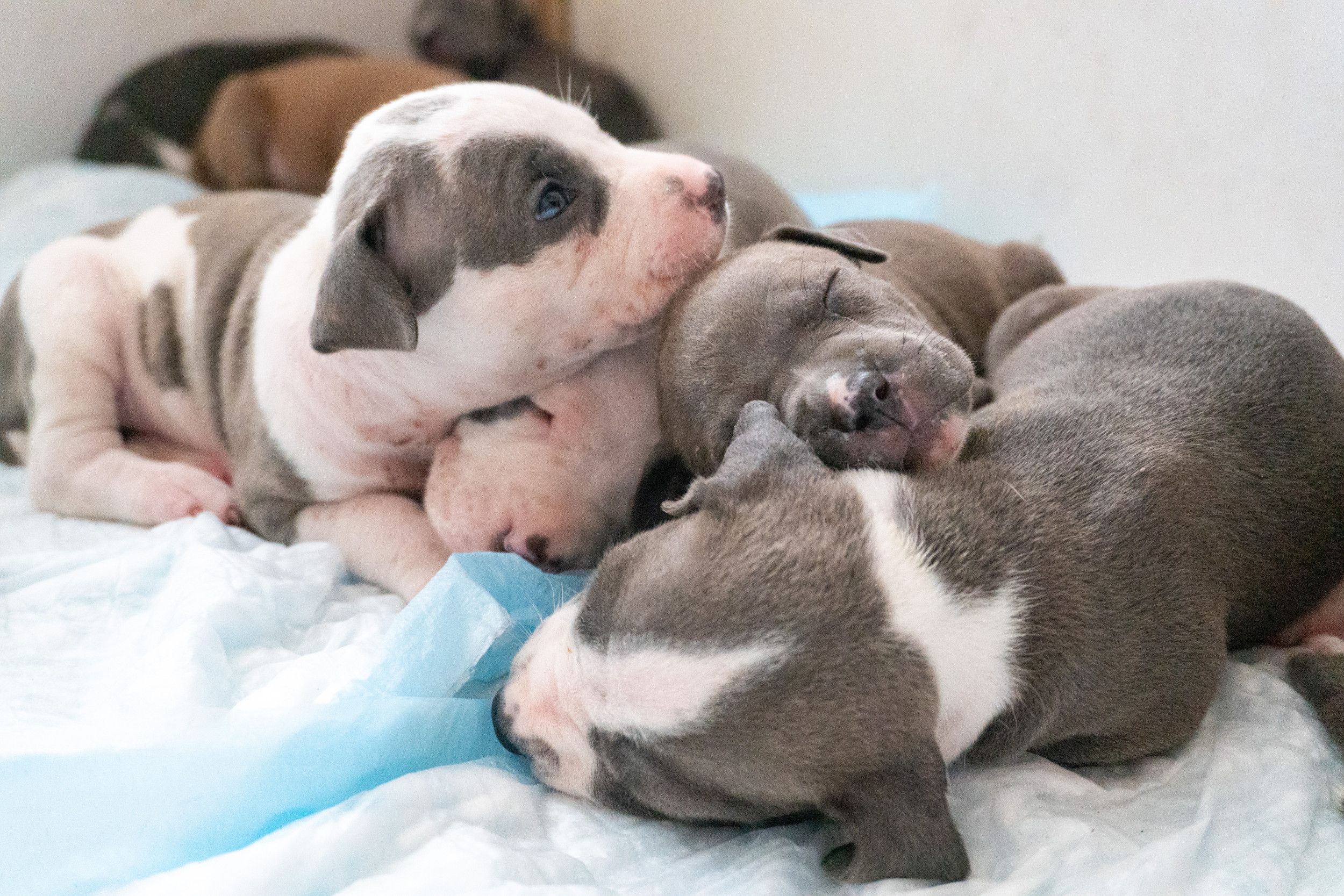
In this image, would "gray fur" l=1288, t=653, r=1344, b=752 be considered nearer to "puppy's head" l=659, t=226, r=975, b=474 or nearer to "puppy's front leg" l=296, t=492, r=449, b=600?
"puppy's head" l=659, t=226, r=975, b=474

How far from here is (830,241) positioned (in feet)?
9.38

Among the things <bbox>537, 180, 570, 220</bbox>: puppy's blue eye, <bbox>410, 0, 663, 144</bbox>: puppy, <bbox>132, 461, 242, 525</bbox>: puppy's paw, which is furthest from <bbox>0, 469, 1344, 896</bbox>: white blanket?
<bbox>410, 0, 663, 144</bbox>: puppy

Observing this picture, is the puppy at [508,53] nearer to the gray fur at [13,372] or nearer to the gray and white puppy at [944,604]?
the gray fur at [13,372]

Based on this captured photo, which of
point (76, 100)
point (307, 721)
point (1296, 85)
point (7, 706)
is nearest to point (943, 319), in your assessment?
point (1296, 85)

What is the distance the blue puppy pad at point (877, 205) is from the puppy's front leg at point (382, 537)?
8.26 ft

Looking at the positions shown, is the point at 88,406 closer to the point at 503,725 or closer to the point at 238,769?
the point at 238,769

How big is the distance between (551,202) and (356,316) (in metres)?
0.55

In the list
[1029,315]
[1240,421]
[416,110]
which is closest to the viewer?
[1240,421]

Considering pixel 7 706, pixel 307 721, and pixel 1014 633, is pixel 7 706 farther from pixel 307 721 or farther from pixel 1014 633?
pixel 1014 633

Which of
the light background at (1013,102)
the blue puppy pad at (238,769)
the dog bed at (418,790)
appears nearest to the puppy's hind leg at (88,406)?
the dog bed at (418,790)

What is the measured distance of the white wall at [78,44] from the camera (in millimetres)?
5711

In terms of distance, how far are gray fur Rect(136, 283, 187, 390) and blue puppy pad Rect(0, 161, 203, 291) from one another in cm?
131

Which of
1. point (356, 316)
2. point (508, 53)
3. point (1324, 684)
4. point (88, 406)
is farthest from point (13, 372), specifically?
point (508, 53)

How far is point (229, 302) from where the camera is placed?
11.4 ft
